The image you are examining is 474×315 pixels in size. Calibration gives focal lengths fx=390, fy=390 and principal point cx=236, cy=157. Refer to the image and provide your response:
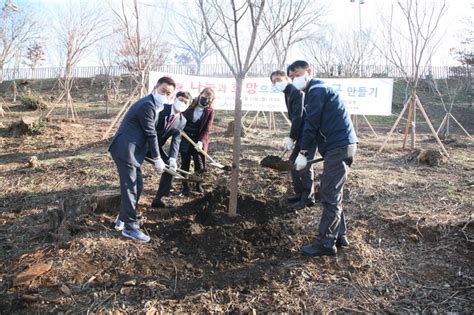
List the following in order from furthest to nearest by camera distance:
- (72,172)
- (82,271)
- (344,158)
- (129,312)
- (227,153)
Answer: (227,153) < (72,172) < (344,158) < (82,271) < (129,312)

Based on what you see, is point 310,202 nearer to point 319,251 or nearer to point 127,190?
point 319,251

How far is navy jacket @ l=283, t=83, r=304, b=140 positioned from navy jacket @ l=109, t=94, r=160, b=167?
5.23 feet

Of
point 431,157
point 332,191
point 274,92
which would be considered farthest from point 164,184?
point 274,92

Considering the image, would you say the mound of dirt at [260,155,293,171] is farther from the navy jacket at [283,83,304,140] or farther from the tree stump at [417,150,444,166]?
the tree stump at [417,150,444,166]

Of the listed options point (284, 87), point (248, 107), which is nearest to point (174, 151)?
point (284, 87)

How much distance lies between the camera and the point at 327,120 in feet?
10.7

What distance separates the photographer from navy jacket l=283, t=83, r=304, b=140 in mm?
4328

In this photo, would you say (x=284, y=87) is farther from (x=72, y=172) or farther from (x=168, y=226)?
(x=72, y=172)

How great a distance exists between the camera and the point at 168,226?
3762 millimetres

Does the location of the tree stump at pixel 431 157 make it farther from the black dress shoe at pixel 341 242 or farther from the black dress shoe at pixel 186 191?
the black dress shoe at pixel 186 191

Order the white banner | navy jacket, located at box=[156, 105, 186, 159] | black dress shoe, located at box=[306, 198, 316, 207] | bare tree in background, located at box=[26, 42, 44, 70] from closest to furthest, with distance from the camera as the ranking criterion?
navy jacket, located at box=[156, 105, 186, 159]
black dress shoe, located at box=[306, 198, 316, 207]
the white banner
bare tree in background, located at box=[26, 42, 44, 70]

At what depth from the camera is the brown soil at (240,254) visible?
2633 mm

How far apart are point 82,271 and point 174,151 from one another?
6.24ft

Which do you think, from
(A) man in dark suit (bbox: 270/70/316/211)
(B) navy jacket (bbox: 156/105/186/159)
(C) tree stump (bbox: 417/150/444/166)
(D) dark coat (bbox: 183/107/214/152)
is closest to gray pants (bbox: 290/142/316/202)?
(A) man in dark suit (bbox: 270/70/316/211)
